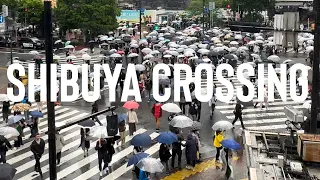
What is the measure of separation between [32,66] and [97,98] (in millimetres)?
12764

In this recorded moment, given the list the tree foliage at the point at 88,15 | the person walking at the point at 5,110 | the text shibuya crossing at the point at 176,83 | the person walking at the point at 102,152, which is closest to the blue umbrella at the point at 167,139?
the person walking at the point at 102,152

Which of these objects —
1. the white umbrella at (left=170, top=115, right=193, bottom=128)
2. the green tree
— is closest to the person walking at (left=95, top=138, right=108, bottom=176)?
the white umbrella at (left=170, top=115, right=193, bottom=128)

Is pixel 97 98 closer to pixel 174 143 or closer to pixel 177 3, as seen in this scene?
pixel 174 143

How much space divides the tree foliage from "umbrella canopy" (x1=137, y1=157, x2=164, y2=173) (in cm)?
3876

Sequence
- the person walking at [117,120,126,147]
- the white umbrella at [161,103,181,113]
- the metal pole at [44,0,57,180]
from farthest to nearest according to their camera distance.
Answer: the white umbrella at [161,103,181,113] < the person walking at [117,120,126,147] < the metal pole at [44,0,57,180]

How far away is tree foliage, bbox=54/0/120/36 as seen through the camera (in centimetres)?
5122

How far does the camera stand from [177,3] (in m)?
113

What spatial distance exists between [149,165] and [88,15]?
39522 millimetres

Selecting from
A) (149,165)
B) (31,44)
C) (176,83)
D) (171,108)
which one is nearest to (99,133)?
(149,165)

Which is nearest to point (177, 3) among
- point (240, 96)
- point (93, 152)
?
point (240, 96)

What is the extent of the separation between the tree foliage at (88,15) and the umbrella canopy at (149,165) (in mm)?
38761

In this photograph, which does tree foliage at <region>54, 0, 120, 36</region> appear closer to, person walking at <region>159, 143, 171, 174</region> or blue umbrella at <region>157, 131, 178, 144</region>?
person walking at <region>159, 143, 171, 174</region>

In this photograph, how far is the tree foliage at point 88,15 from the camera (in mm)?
51219

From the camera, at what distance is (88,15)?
51375mm
